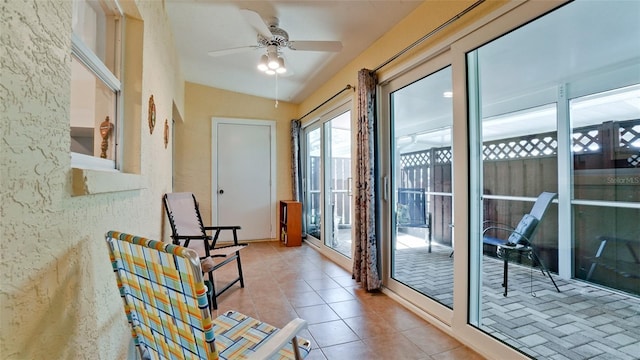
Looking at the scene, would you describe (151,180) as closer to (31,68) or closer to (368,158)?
(31,68)

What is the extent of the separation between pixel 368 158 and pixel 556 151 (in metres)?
1.42

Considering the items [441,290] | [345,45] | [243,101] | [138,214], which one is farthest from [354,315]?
[243,101]

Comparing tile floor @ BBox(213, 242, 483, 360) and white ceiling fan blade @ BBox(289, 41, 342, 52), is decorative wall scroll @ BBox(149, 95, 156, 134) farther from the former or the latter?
tile floor @ BBox(213, 242, 483, 360)

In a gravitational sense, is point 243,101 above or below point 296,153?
above

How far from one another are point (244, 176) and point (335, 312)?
3229 millimetres

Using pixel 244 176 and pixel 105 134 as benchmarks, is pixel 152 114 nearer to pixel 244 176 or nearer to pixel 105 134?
pixel 105 134

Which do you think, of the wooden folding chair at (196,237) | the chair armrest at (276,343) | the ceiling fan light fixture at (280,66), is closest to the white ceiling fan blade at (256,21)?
the ceiling fan light fixture at (280,66)

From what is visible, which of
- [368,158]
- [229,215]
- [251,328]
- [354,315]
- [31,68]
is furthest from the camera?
[229,215]

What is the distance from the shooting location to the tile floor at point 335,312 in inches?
73.6

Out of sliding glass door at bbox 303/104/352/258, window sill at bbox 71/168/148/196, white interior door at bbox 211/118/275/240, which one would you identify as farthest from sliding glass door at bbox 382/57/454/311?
white interior door at bbox 211/118/275/240

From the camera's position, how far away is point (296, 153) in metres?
5.12

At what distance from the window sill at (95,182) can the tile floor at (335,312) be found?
1454 mm

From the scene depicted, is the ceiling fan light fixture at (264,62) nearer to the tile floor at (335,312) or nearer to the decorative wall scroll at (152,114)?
the decorative wall scroll at (152,114)

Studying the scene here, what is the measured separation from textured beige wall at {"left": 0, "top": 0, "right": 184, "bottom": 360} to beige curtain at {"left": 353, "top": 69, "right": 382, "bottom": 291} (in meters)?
2.09
